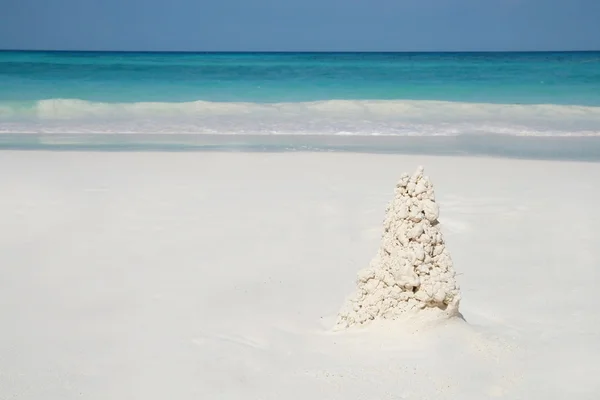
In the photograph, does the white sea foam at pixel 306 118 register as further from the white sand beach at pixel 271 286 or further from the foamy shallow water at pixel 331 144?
the white sand beach at pixel 271 286

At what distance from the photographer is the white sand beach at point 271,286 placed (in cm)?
342

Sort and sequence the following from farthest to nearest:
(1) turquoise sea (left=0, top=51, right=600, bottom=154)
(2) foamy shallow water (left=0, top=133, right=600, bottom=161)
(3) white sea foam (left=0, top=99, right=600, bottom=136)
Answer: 1. (1) turquoise sea (left=0, top=51, right=600, bottom=154)
2. (3) white sea foam (left=0, top=99, right=600, bottom=136)
3. (2) foamy shallow water (left=0, top=133, right=600, bottom=161)

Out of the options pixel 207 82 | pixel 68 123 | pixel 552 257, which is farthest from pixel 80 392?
pixel 207 82

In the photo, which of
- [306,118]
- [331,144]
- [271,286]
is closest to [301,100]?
[306,118]

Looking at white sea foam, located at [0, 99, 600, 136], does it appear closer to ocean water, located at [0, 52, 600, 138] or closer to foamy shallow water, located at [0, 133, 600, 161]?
ocean water, located at [0, 52, 600, 138]

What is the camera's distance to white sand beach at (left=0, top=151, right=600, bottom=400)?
342cm

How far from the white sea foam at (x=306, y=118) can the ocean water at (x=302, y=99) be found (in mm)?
26

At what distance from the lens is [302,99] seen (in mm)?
23625

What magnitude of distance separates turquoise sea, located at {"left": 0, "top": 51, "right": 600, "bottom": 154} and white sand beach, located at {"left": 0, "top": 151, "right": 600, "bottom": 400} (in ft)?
19.1

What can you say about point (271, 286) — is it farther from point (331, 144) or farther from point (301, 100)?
point (301, 100)

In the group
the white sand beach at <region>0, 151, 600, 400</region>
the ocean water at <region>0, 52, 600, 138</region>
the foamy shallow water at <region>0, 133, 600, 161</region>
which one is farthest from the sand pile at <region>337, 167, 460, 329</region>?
the ocean water at <region>0, 52, 600, 138</region>

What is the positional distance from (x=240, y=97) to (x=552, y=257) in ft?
64.3

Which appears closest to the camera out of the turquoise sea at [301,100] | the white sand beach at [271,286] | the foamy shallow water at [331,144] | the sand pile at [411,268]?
the white sand beach at [271,286]

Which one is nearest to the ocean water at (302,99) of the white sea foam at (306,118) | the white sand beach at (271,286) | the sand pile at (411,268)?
the white sea foam at (306,118)
